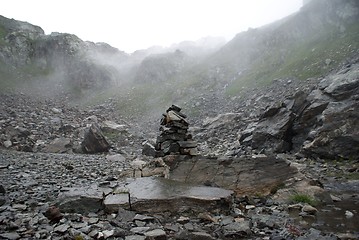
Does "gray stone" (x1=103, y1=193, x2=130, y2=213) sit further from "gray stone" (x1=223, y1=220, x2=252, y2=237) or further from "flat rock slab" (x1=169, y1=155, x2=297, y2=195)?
"flat rock slab" (x1=169, y1=155, x2=297, y2=195)

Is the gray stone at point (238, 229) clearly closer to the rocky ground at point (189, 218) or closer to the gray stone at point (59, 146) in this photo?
the rocky ground at point (189, 218)

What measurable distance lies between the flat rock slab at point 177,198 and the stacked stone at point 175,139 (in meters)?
5.09

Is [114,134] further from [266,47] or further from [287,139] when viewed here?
[266,47]

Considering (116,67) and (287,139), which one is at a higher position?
(116,67)

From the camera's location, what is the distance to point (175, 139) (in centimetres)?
1756

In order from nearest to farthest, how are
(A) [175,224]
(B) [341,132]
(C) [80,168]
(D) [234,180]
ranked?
(A) [175,224], (D) [234,180], (C) [80,168], (B) [341,132]

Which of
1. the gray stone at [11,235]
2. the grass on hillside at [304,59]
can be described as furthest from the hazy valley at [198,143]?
the grass on hillside at [304,59]

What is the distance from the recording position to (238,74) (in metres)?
60.1

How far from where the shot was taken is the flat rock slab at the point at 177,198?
1035cm

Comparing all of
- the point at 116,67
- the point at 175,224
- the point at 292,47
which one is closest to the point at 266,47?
the point at 292,47

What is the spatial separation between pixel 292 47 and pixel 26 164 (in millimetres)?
52095

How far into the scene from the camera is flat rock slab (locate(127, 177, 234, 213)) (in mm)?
10352

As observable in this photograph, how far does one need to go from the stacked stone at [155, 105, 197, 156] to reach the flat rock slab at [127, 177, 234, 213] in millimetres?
5092

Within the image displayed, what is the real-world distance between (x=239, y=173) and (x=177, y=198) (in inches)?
190
